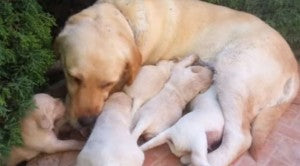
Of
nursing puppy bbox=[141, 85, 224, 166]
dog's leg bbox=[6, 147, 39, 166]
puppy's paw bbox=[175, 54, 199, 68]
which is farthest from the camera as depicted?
puppy's paw bbox=[175, 54, 199, 68]

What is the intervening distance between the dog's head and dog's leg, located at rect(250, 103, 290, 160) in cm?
91

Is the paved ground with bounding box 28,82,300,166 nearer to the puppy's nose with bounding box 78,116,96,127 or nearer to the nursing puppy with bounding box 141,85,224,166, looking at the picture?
the nursing puppy with bounding box 141,85,224,166

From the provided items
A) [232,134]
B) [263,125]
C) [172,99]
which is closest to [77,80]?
[172,99]

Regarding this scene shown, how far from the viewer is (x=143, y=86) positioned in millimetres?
3361

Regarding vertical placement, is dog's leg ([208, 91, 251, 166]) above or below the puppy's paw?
below

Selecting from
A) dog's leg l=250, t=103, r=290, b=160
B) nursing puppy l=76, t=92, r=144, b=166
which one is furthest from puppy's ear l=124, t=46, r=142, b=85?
dog's leg l=250, t=103, r=290, b=160

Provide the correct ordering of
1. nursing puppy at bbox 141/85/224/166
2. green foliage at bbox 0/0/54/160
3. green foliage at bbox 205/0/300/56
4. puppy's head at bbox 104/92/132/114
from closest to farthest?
green foliage at bbox 0/0/54/160 → nursing puppy at bbox 141/85/224/166 → puppy's head at bbox 104/92/132/114 → green foliage at bbox 205/0/300/56

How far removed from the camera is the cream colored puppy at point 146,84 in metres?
3.31

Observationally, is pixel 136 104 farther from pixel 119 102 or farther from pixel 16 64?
pixel 16 64

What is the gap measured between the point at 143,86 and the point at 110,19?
508mm

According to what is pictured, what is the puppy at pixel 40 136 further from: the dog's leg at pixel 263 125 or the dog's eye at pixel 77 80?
the dog's leg at pixel 263 125

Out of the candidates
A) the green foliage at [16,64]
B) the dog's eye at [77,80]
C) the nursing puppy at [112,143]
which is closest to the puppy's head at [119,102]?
the nursing puppy at [112,143]

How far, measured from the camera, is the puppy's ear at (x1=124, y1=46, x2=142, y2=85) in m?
3.26

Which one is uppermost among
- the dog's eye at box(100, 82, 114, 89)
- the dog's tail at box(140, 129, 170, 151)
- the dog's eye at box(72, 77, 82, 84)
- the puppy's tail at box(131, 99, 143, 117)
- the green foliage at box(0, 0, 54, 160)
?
the green foliage at box(0, 0, 54, 160)
